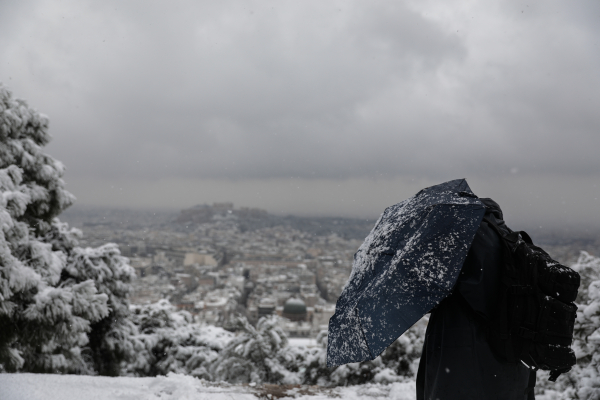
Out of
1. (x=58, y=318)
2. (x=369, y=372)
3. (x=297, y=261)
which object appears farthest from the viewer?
(x=297, y=261)

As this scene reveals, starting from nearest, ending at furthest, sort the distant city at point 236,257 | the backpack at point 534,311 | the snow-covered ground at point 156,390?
the backpack at point 534,311 < the snow-covered ground at point 156,390 < the distant city at point 236,257

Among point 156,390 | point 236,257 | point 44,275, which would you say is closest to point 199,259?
point 236,257

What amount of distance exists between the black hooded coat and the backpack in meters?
0.03

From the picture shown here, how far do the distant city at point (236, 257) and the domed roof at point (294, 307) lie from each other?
1.9 inches

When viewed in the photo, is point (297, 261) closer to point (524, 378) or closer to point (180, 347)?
point (180, 347)

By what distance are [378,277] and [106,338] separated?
658cm

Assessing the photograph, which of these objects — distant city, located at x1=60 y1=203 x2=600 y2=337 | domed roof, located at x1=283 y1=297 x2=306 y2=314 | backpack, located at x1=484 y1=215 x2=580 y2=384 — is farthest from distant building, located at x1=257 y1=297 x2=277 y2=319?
backpack, located at x1=484 y1=215 x2=580 y2=384

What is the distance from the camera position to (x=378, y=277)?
50.0 inches

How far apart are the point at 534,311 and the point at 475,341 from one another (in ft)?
0.71

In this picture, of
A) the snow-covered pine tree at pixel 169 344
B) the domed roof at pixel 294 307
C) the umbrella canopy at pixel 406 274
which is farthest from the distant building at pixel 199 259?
the umbrella canopy at pixel 406 274

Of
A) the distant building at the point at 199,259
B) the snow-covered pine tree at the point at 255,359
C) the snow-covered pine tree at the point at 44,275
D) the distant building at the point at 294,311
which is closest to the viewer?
the snow-covered pine tree at the point at 44,275

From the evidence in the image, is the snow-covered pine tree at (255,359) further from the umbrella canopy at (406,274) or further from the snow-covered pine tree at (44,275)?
the umbrella canopy at (406,274)

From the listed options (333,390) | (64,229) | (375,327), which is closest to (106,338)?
(64,229)

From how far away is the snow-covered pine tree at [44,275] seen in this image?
398 cm
